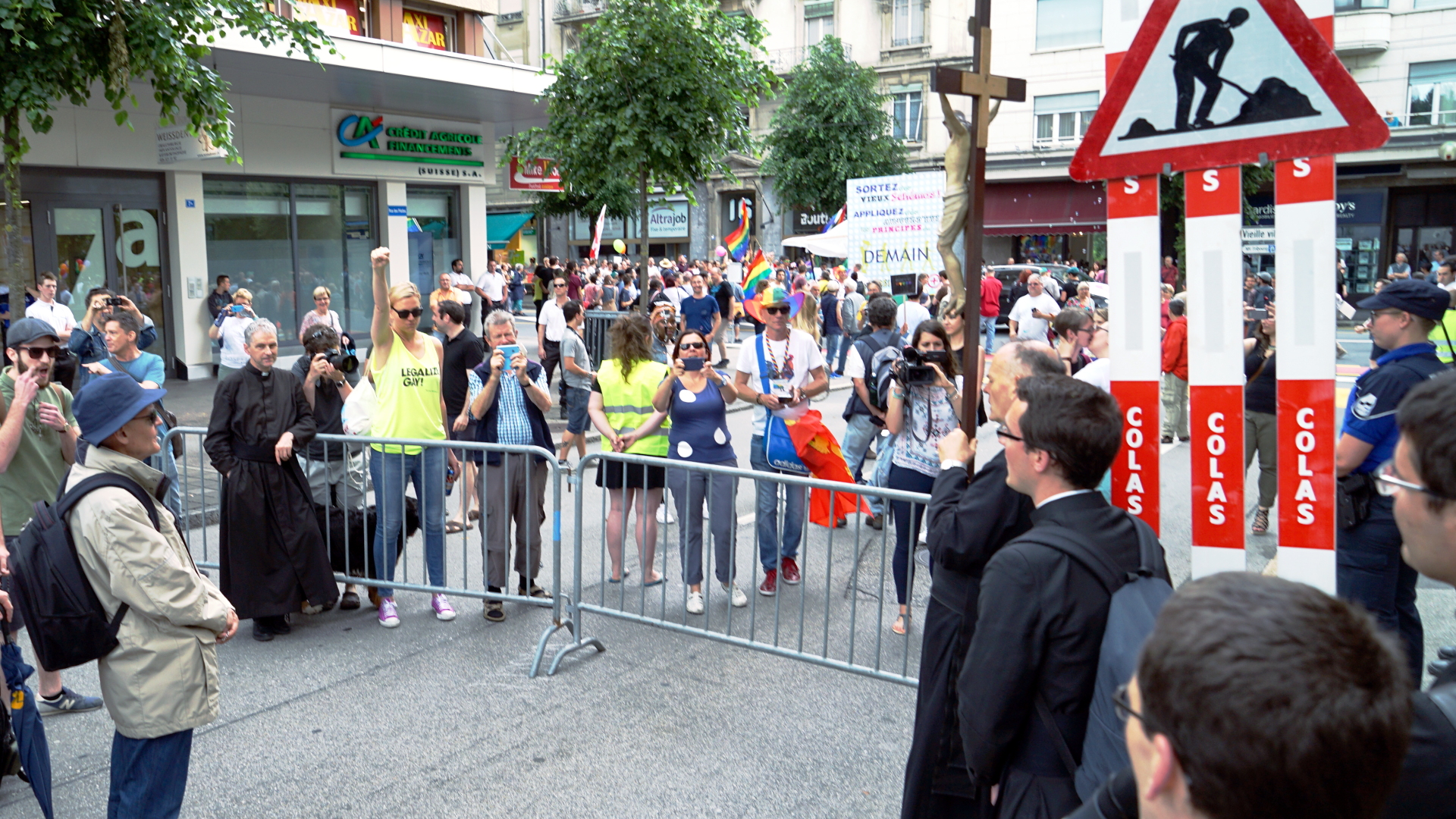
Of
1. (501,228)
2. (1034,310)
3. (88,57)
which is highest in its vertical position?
(501,228)

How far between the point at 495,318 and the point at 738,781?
12.0 feet

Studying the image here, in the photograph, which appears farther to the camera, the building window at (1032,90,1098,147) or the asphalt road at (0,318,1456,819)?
the building window at (1032,90,1098,147)

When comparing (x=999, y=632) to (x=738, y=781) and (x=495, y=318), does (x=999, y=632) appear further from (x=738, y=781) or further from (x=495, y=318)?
(x=495, y=318)

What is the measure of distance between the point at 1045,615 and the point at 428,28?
2004 centimetres

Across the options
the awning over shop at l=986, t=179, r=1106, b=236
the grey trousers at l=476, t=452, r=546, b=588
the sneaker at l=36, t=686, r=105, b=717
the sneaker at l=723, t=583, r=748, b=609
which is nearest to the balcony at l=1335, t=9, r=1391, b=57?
the awning over shop at l=986, t=179, r=1106, b=236

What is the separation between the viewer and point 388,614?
6.07 metres

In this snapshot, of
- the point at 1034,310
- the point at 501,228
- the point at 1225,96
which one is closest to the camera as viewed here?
the point at 1225,96

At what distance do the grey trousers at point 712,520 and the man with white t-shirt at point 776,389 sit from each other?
0.98 feet

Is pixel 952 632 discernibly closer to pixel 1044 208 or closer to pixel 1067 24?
pixel 1044 208

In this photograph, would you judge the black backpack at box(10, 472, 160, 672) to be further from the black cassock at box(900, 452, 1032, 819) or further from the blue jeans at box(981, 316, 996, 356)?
the blue jeans at box(981, 316, 996, 356)

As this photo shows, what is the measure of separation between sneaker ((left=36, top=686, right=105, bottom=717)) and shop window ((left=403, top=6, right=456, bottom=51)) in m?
16.5

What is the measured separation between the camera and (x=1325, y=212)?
94.3 inches

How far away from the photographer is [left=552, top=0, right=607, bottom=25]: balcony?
1761 inches

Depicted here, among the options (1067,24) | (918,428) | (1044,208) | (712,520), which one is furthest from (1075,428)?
(1067,24)
